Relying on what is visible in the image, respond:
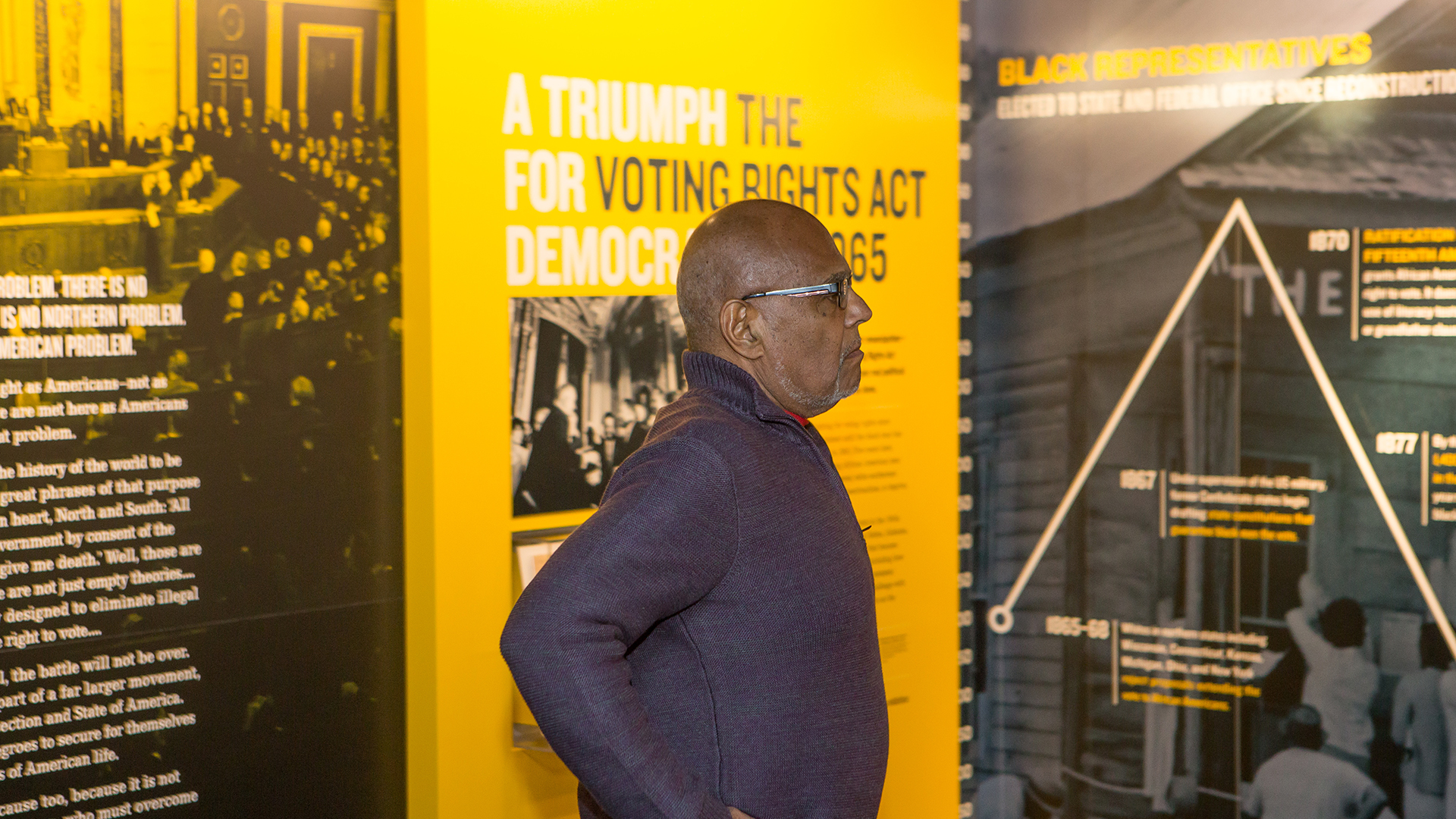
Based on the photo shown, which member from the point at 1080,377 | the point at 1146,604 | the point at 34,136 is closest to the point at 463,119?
the point at 34,136

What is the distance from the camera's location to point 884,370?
4.17 metres

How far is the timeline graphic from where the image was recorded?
12.8ft

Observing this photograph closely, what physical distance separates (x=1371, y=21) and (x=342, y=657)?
10.8 ft

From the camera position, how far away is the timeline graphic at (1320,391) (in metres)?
3.89

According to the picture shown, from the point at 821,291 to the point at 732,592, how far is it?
20.5 inches

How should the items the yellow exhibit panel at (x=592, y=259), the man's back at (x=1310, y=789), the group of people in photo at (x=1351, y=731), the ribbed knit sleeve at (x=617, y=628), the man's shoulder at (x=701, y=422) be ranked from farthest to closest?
the man's back at (x=1310, y=789) < the group of people in photo at (x=1351, y=731) < the yellow exhibit panel at (x=592, y=259) < the man's shoulder at (x=701, y=422) < the ribbed knit sleeve at (x=617, y=628)

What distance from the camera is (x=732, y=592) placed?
1945mm

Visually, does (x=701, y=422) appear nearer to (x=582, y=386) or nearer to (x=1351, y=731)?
(x=582, y=386)

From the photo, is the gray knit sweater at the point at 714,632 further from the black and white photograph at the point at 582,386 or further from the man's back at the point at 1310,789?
the man's back at the point at 1310,789

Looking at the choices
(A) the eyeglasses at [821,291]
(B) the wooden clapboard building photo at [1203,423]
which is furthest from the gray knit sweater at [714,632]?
(B) the wooden clapboard building photo at [1203,423]

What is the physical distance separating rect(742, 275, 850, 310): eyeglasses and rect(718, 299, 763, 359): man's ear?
2cm

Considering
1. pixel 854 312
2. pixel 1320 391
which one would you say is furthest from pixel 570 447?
pixel 1320 391

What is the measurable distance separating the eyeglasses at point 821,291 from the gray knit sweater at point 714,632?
0.14 meters

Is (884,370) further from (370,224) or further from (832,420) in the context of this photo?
(370,224)
